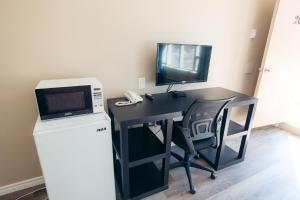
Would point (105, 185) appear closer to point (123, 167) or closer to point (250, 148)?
point (123, 167)

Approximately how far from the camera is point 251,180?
5.97ft

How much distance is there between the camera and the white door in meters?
2.22

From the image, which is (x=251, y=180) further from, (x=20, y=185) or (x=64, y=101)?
(x=20, y=185)

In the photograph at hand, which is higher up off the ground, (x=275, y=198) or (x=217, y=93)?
(x=217, y=93)

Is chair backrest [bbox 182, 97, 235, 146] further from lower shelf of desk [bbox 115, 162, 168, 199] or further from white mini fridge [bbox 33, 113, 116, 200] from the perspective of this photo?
white mini fridge [bbox 33, 113, 116, 200]

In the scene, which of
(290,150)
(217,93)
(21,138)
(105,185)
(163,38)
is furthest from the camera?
(290,150)

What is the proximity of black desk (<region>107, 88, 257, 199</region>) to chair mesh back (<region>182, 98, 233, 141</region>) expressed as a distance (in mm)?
105

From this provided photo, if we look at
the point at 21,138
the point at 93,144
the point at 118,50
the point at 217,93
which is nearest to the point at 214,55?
the point at 217,93

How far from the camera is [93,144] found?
1232 mm

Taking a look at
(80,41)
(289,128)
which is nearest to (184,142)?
(80,41)

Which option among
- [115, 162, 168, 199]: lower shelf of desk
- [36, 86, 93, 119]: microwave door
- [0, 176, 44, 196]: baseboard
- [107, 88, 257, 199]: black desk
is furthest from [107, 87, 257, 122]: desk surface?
[0, 176, 44, 196]: baseboard

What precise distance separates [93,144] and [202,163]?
1387mm

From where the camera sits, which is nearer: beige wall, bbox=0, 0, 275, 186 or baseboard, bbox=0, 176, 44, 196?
beige wall, bbox=0, 0, 275, 186

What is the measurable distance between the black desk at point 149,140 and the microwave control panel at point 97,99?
0.44 ft
